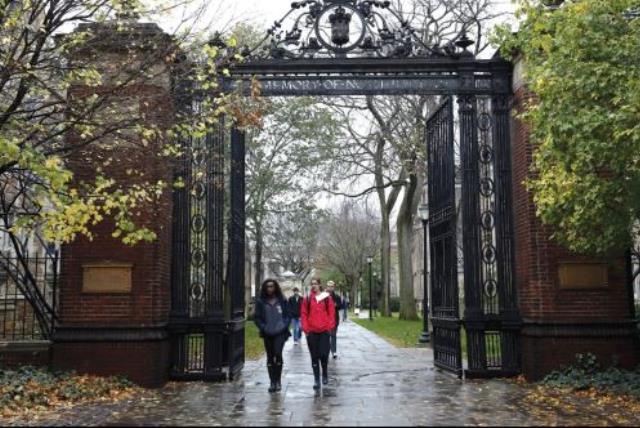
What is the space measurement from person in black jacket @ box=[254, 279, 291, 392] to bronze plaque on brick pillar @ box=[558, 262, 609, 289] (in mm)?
4474

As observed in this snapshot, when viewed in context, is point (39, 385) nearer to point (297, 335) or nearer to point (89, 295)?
point (89, 295)

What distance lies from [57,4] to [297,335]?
46.8ft

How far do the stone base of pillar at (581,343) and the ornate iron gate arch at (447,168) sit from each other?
0.67m

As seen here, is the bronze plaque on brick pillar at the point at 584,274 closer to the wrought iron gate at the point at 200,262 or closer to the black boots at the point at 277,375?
the black boots at the point at 277,375

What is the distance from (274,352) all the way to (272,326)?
0.41 metres

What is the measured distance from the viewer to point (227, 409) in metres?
9.21

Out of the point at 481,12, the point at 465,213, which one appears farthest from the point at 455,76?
the point at 481,12

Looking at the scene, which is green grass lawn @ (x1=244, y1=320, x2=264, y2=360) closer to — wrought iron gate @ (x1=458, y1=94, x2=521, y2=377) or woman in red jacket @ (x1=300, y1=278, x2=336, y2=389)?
woman in red jacket @ (x1=300, y1=278, x2=336, y2=389)

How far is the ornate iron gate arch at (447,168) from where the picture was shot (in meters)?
12.1

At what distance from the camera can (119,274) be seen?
→ 11.3 metres

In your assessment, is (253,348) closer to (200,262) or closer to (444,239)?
(200,262)

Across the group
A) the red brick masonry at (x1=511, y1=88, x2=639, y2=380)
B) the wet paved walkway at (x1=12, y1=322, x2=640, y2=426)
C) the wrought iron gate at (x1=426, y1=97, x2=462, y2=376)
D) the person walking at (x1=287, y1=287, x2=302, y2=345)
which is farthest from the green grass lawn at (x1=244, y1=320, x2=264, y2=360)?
the red brick masonry at (x1=511, y1=88, x2=639, y2=380)

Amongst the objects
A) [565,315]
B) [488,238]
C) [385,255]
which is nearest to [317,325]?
[488,238]

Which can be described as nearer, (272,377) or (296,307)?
(272,377)
